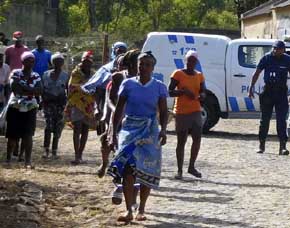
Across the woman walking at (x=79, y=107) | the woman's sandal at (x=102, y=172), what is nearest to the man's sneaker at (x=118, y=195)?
the woman's sandal at (x=102, y=172)

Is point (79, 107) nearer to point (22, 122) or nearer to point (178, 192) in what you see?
point (22, 122)

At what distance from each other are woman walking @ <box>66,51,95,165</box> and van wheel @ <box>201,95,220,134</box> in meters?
5.87

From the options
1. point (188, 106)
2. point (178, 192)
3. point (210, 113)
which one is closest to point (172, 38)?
point (210, 113)

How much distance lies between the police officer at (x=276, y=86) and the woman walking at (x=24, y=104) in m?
4.16

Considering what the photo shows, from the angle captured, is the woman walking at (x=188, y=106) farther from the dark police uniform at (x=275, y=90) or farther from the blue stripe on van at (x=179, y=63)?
the blue stripe on van at (x=179, y=63)

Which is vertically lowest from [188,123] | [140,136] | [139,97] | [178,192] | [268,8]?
[178,192]

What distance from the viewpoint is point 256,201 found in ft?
32.4

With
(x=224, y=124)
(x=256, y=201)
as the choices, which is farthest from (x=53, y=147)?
(x=224, y=124)

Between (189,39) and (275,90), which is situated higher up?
(189,39)

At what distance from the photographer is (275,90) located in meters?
14.6

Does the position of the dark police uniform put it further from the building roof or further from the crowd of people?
the building roof

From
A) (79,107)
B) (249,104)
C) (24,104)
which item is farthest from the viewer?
(249,104)

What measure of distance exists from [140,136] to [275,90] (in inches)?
261

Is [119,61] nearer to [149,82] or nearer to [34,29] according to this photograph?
[149,82]
